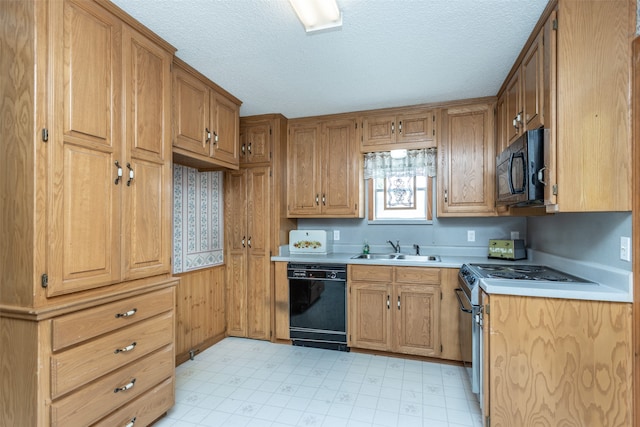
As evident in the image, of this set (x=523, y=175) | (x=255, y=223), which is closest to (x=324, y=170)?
(x=255, y=223)

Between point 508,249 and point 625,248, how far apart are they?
131 cm

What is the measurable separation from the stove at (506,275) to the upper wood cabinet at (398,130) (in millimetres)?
1261

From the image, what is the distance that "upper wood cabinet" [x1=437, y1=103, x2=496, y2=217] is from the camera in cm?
286

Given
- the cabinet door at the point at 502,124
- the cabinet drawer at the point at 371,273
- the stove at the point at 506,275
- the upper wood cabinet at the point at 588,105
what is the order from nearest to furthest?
the upper wood cabinet at the point at 588,105, the stove at the point at 506,275, the cabinet door at the point at 502,124, the cabinet drawer at the point at 371,273

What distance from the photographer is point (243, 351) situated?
3.06 metres

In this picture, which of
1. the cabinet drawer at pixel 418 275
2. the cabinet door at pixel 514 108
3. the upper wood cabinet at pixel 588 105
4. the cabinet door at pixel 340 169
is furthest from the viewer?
the cabinet door at pixel 340 169

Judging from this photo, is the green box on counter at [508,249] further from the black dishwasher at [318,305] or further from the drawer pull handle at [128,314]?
the drawer pull handle at [128,314]

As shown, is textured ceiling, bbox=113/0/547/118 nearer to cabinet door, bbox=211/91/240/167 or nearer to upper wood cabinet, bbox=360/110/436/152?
cabinet door, bbox=211/91/240/167

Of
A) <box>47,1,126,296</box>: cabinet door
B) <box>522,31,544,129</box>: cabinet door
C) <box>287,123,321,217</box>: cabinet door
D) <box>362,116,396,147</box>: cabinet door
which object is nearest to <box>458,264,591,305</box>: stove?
<box>522,31,544,129</box>: cabinet door

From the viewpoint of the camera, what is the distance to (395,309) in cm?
288

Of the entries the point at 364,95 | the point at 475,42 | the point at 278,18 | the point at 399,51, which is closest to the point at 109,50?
the point at 278,18

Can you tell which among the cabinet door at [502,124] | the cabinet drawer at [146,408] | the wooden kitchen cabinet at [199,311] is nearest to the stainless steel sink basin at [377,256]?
the cabinet door at [502,124]

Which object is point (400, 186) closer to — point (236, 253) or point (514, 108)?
point (514, 108)

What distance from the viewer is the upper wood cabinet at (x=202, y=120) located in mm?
2215
